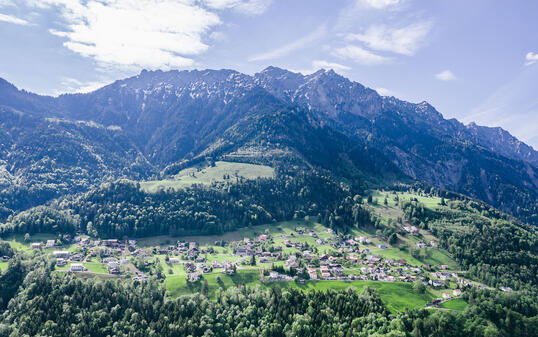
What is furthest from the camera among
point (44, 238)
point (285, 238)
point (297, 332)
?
point (285, 238)

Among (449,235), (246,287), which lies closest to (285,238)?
(246,287)

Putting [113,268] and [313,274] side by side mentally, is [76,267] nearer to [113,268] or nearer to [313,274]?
[113,268]

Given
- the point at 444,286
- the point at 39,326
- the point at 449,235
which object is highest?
the point at 449,235

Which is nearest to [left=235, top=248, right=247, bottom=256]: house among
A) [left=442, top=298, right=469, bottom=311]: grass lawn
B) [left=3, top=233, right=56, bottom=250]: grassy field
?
[left=442, top=298, right=469, bottom=311]: grass lawn

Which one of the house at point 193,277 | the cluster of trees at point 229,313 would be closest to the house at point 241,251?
the house at point 193,277

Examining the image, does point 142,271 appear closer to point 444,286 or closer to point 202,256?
point 202,256

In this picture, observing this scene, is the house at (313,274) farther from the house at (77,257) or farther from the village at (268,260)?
the house at (77,257)
